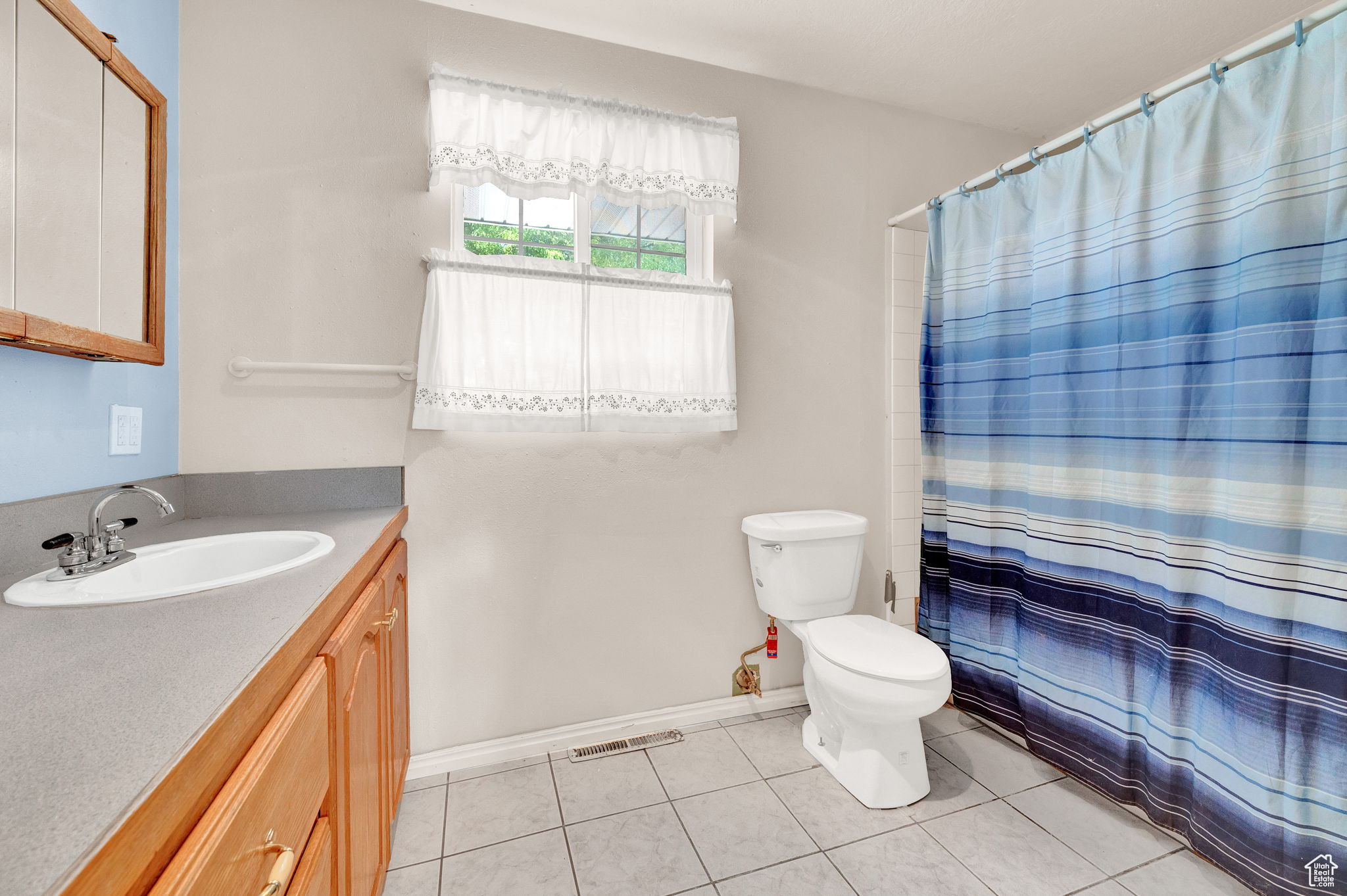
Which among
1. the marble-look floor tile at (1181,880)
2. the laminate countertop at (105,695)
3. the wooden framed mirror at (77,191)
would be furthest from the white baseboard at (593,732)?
the wooden framed mirror at (77,191)

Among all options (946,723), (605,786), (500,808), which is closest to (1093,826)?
(946,723)

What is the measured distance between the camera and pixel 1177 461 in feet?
4.47

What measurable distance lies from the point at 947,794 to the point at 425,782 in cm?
158

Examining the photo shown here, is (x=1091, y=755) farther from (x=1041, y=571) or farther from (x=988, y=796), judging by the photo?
(x=1041, y=571)

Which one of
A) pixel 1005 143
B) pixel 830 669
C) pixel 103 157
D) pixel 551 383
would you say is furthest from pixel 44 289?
pixel 1005 143

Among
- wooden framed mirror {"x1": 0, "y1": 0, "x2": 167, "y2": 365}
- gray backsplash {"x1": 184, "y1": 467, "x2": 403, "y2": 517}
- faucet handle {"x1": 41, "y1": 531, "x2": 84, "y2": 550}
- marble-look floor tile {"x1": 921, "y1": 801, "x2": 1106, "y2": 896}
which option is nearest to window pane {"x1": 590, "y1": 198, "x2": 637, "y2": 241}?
gray backsplash {"x1": 184, "y1": 467, "x2": 403, "y2": 517}

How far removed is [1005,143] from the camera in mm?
2463

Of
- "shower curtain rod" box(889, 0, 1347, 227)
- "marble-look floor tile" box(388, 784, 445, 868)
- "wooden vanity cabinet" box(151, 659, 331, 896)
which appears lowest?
"marble-look floor tile" box(388, 784, 445, 868)

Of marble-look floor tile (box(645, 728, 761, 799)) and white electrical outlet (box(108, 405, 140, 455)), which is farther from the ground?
white electrical outlet (box(108, 405, 140, 455))

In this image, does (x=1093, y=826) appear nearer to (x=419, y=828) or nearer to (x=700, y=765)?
(x=700, y=765)

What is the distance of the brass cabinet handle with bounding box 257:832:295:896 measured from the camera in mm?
580

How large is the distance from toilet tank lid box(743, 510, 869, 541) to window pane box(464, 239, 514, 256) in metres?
1.23

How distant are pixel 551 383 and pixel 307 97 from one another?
3.52 feet

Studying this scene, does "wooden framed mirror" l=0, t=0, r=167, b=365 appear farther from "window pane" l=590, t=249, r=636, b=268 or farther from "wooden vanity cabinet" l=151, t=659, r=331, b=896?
"window pane" l=590, t=249, r=636, b=268
